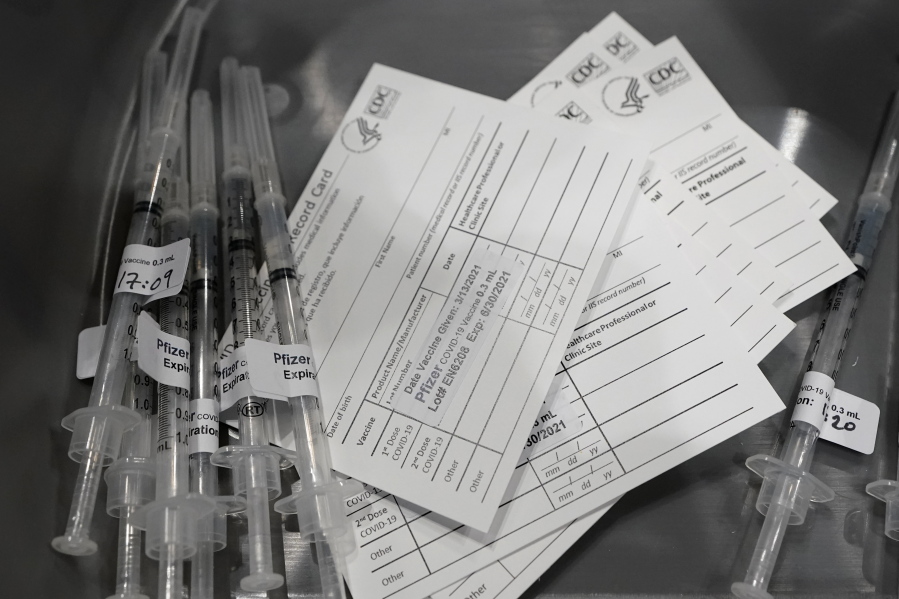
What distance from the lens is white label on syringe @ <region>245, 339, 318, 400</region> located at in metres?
0.65

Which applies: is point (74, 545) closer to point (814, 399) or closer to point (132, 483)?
point (132, 483)

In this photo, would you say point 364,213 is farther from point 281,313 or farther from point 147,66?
point 147,66

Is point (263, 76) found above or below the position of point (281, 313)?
above

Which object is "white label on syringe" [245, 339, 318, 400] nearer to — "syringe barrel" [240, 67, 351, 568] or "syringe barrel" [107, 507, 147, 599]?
"syringe barrel" [240, 67, 351, 568]

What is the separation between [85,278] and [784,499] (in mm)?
692

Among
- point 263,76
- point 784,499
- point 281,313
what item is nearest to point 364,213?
point 281,313

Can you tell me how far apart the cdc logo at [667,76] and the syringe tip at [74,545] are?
0.73m

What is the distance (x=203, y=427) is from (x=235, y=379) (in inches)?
2.0

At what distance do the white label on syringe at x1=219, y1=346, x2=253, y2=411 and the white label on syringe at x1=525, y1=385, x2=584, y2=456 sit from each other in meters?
0.25

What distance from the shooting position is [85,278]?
0.76 meters

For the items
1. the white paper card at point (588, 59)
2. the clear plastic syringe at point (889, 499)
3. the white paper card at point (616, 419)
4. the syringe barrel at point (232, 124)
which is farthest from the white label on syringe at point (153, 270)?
the clear plastic syringe at point (889, 499)

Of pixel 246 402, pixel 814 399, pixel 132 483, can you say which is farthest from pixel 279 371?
pixel 814 399

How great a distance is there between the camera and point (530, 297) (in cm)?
73

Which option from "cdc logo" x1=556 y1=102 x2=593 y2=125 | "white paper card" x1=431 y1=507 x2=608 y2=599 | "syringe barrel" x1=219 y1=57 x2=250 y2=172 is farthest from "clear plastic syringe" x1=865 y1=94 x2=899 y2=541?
"syringe barrel" x1=219 y1=57 x2=250 y2=172
